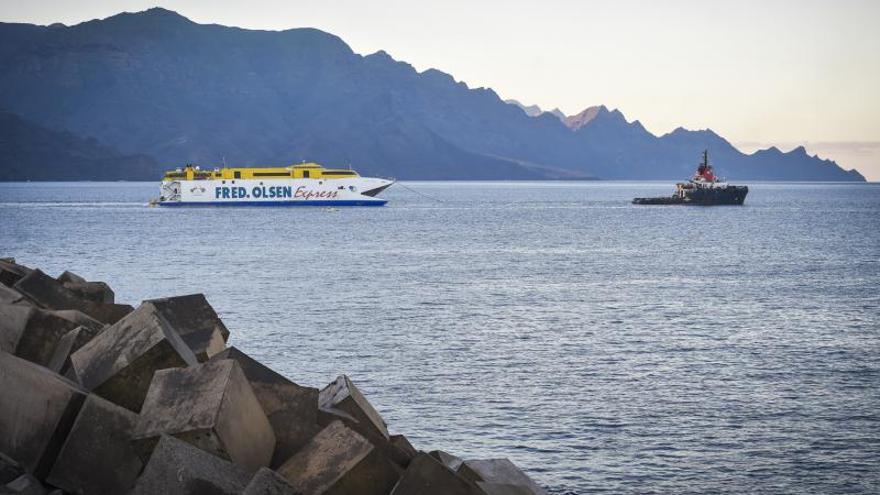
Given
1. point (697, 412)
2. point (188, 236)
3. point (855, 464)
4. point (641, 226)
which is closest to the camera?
point (855, 464)

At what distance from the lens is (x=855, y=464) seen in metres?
14.3

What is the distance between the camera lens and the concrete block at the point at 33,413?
774 cm

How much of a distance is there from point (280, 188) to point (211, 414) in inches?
4175

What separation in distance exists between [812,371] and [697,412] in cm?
505

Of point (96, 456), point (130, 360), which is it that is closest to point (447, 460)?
point (130, 360)

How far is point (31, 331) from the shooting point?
10.4 metres

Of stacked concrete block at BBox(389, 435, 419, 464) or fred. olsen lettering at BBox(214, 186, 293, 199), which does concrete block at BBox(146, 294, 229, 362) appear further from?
fred. olsen lettering at BBox(214, 186, 293, 199)

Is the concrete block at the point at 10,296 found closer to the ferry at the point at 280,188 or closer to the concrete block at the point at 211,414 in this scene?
the concrete block at the point at 211,414

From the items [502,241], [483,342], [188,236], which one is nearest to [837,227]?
[502,241]

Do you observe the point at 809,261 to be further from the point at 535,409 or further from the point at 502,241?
the point at 535,409

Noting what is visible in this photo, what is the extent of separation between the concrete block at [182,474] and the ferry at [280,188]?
105 m

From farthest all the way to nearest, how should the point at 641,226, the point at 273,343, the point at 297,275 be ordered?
the point at 641,226 → the point at 297,275 → the point at 273,343

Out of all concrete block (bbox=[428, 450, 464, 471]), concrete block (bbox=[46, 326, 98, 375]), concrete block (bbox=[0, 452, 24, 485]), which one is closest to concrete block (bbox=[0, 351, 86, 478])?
concrete block (bbox=[0, 452, 24, 485])

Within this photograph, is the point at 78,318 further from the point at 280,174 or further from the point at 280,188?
the point at 280,174
